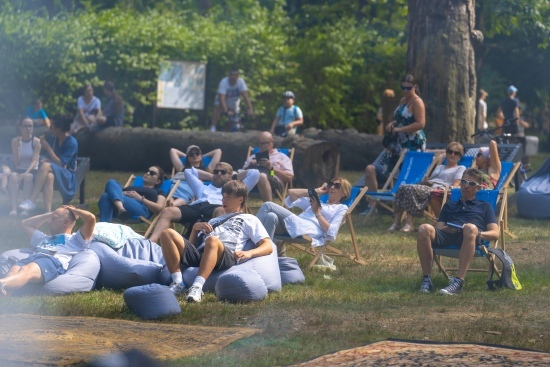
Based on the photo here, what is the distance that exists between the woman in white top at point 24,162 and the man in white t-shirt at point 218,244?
4.90 metres

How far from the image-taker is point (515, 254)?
436 inches

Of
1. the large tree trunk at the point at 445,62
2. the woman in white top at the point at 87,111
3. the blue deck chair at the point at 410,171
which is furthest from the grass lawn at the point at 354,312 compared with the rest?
the woman in white top at the point at 87,111

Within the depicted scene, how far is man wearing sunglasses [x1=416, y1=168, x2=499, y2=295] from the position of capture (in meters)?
8.99

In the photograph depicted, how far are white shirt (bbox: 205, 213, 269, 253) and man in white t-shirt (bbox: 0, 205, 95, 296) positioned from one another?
995mm

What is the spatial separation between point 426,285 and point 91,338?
3.05 meters

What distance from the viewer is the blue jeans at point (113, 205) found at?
38.5 feet

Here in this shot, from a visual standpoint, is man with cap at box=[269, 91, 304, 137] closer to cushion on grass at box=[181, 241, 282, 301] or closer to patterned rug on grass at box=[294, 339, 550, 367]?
cushion on grass at box=[181, 241, 282, 301]

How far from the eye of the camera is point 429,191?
12.3m

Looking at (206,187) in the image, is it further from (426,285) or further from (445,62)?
(445,62)

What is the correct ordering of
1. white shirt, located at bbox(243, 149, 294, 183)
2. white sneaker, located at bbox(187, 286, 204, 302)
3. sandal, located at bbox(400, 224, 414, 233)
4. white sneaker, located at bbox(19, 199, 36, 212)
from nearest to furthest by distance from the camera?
white sneaker, located at bbox(187, 286, 204, 302)
sandal, located at bbox(400, 224, 414, 233)
white sneaker, located at bbox(19, 199, 36, 212)
white shirt, located at bbox(243, 149, 294, 183)

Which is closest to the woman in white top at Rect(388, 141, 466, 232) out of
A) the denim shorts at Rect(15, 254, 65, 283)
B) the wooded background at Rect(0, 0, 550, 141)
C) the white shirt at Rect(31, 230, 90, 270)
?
the white shirt at Rect(31, 230, 90, 270)

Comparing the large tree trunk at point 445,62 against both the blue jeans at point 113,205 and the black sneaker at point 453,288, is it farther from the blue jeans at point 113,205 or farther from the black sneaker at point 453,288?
the black sneaker at point 453,288

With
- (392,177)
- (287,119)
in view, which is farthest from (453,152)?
(287,119)

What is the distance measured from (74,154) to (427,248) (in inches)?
233
